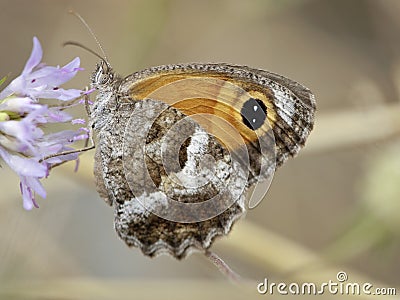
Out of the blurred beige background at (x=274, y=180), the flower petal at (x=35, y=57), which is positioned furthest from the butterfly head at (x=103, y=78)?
the blurred beige background at (x=274, y=180)

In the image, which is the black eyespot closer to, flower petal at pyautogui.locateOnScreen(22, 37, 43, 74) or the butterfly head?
the butterfly head

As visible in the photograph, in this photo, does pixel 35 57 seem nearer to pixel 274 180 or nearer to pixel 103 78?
pixel 103 78

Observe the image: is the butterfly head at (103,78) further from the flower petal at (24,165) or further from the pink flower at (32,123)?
the flower petal at (24,165)

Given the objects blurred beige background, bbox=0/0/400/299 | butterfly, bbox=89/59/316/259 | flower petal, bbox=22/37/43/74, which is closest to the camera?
flower petal, bbox=22/37/43/74

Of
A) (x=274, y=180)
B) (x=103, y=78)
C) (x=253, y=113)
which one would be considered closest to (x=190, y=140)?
(x=253, y=113)

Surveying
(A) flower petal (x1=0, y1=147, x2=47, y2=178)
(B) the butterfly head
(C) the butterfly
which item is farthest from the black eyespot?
(A) flower petal (x1=0, y1=147, x2=47, y2=178)

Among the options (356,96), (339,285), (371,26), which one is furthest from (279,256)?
(371,26)
